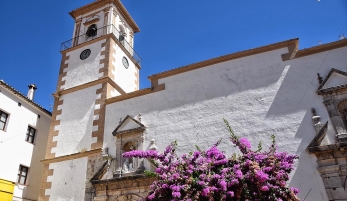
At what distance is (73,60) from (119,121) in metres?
4.52

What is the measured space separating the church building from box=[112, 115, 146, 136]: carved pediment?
4 centimetres

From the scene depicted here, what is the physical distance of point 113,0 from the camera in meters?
15.5

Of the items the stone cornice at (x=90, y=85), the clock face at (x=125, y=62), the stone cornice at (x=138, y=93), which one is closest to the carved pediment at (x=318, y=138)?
the stone cornice at (x=138, y=93)

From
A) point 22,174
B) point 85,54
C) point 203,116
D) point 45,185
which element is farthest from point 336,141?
point 22,174

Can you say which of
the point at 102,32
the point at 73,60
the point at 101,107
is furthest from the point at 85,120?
the point at 102,32

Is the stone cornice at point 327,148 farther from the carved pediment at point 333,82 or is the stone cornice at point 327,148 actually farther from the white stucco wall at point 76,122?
the white stucco wall at point 76,122

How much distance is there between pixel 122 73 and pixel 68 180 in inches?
204

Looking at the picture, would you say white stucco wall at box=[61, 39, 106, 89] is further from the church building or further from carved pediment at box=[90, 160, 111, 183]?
carved pediment at box=[90, 160, 111, 183]

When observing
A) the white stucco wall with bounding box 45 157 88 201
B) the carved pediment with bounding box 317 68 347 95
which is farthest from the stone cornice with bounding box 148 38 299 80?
the white stucco wall with bounding box 45 157 88 201

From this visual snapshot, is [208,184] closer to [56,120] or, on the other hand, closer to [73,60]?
[56,120]

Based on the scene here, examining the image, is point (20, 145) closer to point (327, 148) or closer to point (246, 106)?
point (246, 106)

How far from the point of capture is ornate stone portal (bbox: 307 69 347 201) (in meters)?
7.86

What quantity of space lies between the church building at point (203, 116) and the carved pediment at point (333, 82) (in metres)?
0.03

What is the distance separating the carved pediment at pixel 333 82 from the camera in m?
8.84
